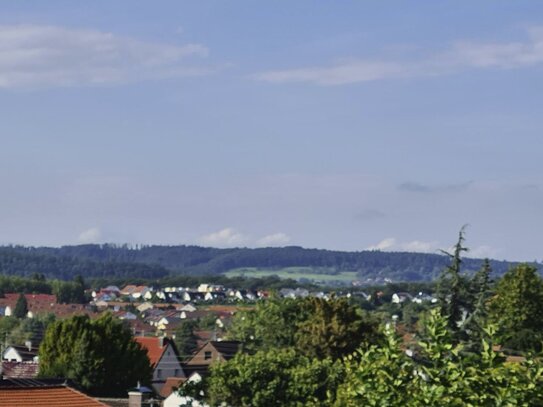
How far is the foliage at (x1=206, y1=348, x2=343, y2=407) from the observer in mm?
49375

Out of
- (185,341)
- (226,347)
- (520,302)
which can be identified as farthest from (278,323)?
(185,341)

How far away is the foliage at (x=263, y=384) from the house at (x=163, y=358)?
51.2 meters

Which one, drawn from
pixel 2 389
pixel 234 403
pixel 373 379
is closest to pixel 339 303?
pixel 234 403

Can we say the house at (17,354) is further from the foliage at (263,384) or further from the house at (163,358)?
the foliage at (263,384)

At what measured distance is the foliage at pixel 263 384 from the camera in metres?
49.4

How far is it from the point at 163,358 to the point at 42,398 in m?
66.0

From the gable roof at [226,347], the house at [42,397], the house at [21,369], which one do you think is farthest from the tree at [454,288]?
the gable roof at [226,347]

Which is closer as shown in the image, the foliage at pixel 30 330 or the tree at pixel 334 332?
the tree at pixel 334 332

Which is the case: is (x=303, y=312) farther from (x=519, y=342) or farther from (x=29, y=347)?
(x=29, y=347)

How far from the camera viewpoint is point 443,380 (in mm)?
19906

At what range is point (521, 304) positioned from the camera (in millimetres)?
78688

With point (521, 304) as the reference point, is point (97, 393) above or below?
below

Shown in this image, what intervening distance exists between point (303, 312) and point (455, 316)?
26.6 metres

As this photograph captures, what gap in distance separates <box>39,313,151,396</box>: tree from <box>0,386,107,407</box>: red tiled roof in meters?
36.6
